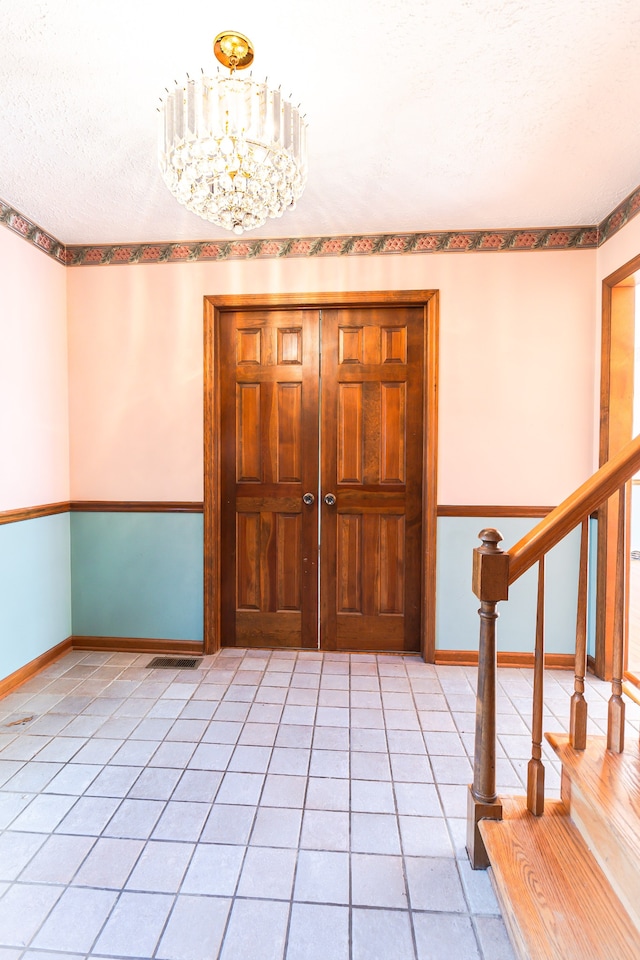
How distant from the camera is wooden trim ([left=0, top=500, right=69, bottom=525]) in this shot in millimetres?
2806

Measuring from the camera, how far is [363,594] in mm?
3361

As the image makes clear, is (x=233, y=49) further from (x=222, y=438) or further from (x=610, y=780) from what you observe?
(x=610, y=780)

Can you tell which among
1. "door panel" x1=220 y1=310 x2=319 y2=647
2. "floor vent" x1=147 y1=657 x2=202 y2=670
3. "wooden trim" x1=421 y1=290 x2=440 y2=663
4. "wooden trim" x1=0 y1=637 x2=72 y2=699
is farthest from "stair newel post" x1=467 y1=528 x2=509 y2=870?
"wooden trim" x1=0 y1=637 x2=72 y2=699

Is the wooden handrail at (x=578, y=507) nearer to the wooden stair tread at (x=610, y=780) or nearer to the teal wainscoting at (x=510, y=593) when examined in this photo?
the wooden stair tread at (x=610, y=780)

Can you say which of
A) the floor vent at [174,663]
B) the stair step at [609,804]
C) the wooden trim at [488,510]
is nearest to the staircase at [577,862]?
the stair step at [609,804]

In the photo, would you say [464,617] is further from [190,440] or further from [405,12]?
[405,12]

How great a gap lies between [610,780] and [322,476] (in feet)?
7.33

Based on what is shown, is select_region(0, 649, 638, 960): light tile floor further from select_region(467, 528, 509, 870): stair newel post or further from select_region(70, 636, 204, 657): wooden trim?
select_region(70, 636, 204, 657): wooden trim

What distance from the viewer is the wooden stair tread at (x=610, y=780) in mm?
1266

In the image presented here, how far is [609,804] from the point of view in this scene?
4.39ft

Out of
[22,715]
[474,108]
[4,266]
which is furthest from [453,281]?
[22,715]

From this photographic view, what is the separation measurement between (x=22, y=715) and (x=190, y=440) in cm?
176

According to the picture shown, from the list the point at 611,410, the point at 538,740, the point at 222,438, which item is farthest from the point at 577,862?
the point at 222,438

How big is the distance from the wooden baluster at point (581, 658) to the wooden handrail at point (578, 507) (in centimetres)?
6
